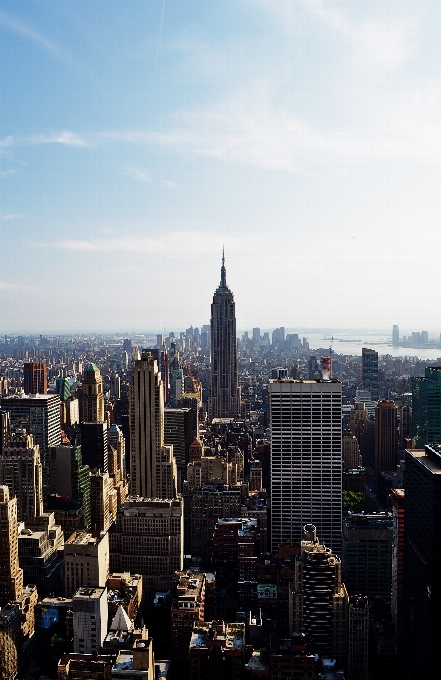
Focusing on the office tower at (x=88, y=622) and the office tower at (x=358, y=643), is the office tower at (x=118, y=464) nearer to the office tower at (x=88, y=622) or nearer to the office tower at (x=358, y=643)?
the office tower at (x=88, y=622)

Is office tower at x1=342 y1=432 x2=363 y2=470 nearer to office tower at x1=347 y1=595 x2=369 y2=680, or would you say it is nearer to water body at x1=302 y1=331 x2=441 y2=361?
water body at x1=302 y1=331 x2=441 y2=361

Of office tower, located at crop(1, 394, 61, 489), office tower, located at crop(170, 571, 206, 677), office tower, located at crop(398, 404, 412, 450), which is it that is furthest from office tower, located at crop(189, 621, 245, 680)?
A: office tower, located at crop(398, 404, 412, 450)

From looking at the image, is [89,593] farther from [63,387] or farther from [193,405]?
[63,387]

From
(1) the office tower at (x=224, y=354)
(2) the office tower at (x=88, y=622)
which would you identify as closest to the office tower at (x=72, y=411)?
(1) the office tower at (x=224, y=354)

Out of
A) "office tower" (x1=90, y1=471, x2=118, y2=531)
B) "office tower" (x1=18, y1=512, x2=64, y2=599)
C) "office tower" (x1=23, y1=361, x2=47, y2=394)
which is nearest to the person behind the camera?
"office tower" (x1=18, y1=512, x2=64, y2=599)

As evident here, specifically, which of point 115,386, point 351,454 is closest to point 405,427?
point 351,454

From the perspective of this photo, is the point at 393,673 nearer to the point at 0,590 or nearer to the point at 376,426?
the point at 0,590
